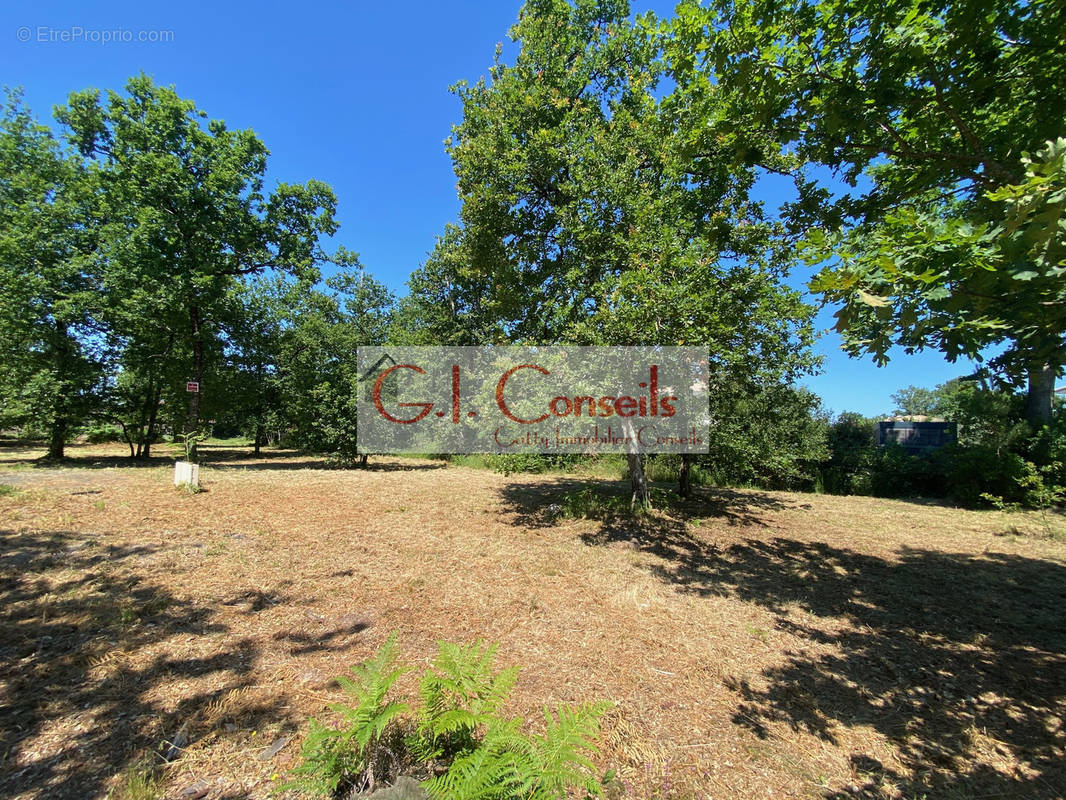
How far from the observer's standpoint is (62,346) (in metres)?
12.9

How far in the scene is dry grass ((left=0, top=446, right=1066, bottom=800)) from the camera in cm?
233

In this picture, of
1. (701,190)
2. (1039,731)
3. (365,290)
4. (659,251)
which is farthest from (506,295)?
(365,290)

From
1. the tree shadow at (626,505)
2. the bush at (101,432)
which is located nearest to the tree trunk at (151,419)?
the bush at (101,432)

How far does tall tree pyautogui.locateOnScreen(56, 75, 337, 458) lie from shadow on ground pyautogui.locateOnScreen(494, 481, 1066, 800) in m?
14.6

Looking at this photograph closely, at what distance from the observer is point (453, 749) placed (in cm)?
209

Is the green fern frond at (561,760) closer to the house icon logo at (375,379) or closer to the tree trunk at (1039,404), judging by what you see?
the tree trunk at (1039,404)

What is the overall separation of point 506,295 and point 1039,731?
26.5 ft

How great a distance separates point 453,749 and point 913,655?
4.07 meters

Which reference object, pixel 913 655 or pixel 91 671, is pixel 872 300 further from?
pixel 91 671

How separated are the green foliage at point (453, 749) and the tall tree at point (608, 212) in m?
4.76

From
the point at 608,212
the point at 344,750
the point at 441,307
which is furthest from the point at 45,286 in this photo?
the point at 344,750

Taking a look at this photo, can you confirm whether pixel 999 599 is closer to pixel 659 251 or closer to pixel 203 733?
pixel 659 251

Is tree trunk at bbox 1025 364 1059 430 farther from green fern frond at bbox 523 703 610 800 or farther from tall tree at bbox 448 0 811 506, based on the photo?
green fern frond at bbox 523 703 610 800

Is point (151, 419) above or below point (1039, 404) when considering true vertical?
below
